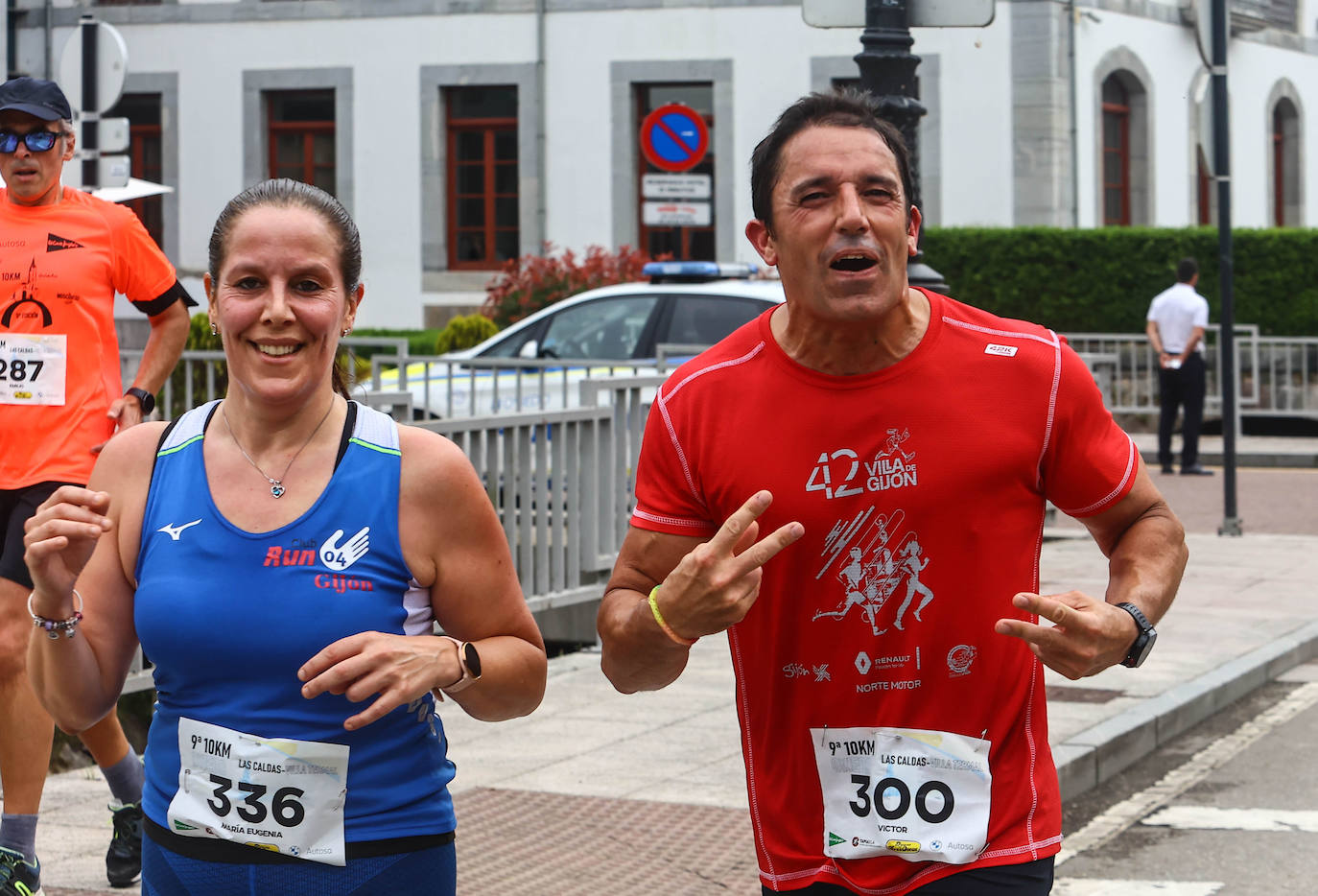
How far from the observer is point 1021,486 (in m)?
3.23

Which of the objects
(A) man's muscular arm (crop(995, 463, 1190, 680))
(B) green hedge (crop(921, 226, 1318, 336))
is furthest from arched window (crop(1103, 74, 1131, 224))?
(A) man's muscular arm (crop(995, 463, 1190, 680))

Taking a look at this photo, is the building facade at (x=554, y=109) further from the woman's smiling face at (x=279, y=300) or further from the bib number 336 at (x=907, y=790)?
the woman's smiling face at (x=279, y=300)

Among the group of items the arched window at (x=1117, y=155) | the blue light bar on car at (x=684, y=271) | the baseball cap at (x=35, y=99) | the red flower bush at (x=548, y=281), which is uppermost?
the arched window at (x=1117, y=155)

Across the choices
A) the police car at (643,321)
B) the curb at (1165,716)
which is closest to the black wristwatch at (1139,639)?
the curb at (1165,716)

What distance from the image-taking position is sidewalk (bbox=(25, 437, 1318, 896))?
584 centimetres

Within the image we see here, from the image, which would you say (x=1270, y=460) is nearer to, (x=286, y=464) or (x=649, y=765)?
(x=649, y=765)

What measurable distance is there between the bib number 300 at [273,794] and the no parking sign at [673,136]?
13.9 meters

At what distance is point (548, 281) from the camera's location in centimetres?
2214

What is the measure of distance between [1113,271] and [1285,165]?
1063 centimetres

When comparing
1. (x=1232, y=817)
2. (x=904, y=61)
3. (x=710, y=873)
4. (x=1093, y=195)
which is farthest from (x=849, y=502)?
(x=1093, y=195)

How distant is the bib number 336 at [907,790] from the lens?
3.23 meters

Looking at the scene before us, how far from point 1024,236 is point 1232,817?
63.5 ft

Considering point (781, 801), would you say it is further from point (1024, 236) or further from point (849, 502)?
point (1024, 236)

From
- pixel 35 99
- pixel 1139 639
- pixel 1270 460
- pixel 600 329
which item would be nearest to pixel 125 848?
pixel 35 99
